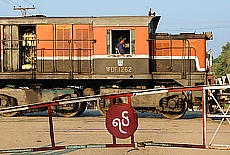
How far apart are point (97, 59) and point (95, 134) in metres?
5.24

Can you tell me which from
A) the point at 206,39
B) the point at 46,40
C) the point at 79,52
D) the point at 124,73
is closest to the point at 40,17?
the point at 46,40

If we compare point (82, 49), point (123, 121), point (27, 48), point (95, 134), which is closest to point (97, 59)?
point (82, 49)

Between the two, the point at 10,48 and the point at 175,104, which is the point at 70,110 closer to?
the point at 10,48

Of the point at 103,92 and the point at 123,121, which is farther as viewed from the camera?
the point at 103,92

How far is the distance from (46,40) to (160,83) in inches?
195

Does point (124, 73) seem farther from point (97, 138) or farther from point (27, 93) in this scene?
point (97, 138)

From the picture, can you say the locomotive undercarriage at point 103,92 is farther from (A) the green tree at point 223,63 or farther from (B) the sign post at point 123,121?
(A) the green tree at point 223,63

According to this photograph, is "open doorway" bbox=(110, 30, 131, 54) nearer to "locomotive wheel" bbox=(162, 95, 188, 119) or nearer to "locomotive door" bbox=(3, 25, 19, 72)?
"locomotive wheel" bbox=(162, 95, 188, 119)

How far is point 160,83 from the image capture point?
56.8 ft

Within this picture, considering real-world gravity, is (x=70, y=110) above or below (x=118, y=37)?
below

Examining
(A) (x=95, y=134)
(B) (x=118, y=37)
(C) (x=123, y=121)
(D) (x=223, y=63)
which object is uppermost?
(D) (x=223, y=63)

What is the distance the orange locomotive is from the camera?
16531mm

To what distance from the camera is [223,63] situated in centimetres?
9956

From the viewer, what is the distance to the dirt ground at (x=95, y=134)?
9.32 metres
